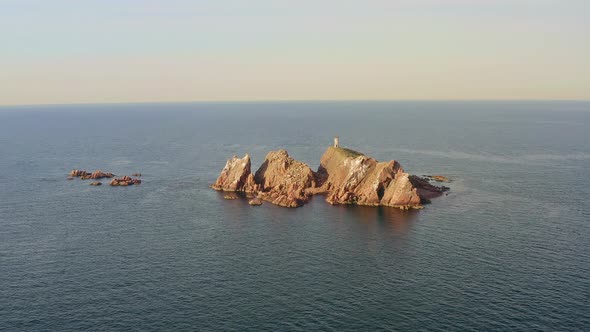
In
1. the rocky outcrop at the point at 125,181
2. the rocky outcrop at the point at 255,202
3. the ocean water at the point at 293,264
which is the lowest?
the ocean water at the point at 293,264

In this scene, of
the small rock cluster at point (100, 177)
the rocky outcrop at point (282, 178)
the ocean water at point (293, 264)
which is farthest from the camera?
the small rock cluster at point (100, 177)

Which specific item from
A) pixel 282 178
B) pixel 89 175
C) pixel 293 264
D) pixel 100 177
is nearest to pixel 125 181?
pixel 100 177

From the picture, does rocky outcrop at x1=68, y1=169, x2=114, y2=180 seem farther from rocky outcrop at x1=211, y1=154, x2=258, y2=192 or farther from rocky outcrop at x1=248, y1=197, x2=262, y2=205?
rocky outcrop at x1=248, y1=197, x2=262, y2=205

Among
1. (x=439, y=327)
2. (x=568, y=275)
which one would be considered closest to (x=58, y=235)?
(x=439, y=327)

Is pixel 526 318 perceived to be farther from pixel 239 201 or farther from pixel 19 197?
pixel 19 197

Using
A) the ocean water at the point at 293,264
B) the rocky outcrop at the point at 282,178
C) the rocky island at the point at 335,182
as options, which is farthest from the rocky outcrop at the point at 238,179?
the ocean water at the point at 293,264

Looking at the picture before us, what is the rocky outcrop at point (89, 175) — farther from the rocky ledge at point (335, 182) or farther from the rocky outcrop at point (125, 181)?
the rocky ledge at point (335, 182)

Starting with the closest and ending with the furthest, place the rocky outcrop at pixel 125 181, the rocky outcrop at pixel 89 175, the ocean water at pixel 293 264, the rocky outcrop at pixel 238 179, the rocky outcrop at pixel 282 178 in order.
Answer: the ocean water at pixel 293 264 < the rocky outcrop at pixel 282 178 < the rocky outcrop at pixel 238 179 < the rocky outcrop at pixel 125 181 < the rocky outcrop at pixel 89 175

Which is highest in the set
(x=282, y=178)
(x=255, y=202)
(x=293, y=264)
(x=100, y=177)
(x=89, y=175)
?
(x=282, y=178)

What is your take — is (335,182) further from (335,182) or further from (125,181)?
(125,181)

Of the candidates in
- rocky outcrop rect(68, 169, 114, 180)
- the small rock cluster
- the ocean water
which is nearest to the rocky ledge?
the ocean water

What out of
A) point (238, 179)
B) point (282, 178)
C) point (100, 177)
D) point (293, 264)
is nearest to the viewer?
point (293, 264)
